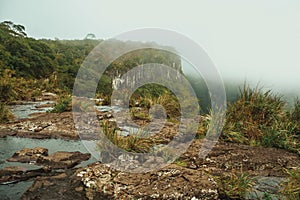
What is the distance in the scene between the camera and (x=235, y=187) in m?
3.69

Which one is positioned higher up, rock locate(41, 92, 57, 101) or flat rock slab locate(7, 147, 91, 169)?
rock locate(41, 92, 57, 101)

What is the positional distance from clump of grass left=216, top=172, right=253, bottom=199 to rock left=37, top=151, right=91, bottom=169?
2.30 meters

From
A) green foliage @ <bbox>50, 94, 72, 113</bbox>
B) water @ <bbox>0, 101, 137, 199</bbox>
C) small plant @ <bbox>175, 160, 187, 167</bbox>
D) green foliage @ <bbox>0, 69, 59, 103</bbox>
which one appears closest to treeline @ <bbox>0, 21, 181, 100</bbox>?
green foliage @ <bbox>0, 69, 59, 103</bbox>

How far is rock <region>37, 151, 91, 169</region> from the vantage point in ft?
14.1

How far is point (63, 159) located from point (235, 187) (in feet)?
8.96

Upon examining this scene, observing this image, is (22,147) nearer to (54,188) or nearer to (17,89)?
(54,188)

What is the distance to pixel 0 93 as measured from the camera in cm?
1128

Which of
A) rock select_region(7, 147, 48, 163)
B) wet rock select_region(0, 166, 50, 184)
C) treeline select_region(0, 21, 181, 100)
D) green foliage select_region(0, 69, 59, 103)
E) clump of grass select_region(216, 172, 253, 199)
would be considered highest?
treeline select_region(0, 21, 181, 100)

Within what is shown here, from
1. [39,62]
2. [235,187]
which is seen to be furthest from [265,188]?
[39,62]

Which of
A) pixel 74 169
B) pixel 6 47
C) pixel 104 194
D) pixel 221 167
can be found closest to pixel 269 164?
pixel 221 167

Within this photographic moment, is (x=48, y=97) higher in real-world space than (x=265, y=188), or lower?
higher

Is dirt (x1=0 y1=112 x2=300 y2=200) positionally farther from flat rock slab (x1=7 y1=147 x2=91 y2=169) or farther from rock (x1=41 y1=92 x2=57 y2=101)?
rock (x1=41 y1=92 x2=57 y2=101)

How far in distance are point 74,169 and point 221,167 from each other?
2.45 meters

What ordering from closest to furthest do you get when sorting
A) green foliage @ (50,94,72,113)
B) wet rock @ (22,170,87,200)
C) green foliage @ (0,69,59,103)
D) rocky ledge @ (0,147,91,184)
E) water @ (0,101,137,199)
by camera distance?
1. wet rock @ (22,170,87,200)
2. water @ (0,101,137,199)
3. rocky ledge @ (0,147,91,184)
4. green foliage @ (50,94,72,113)
5. green foliage @ (0,69,59,103)
